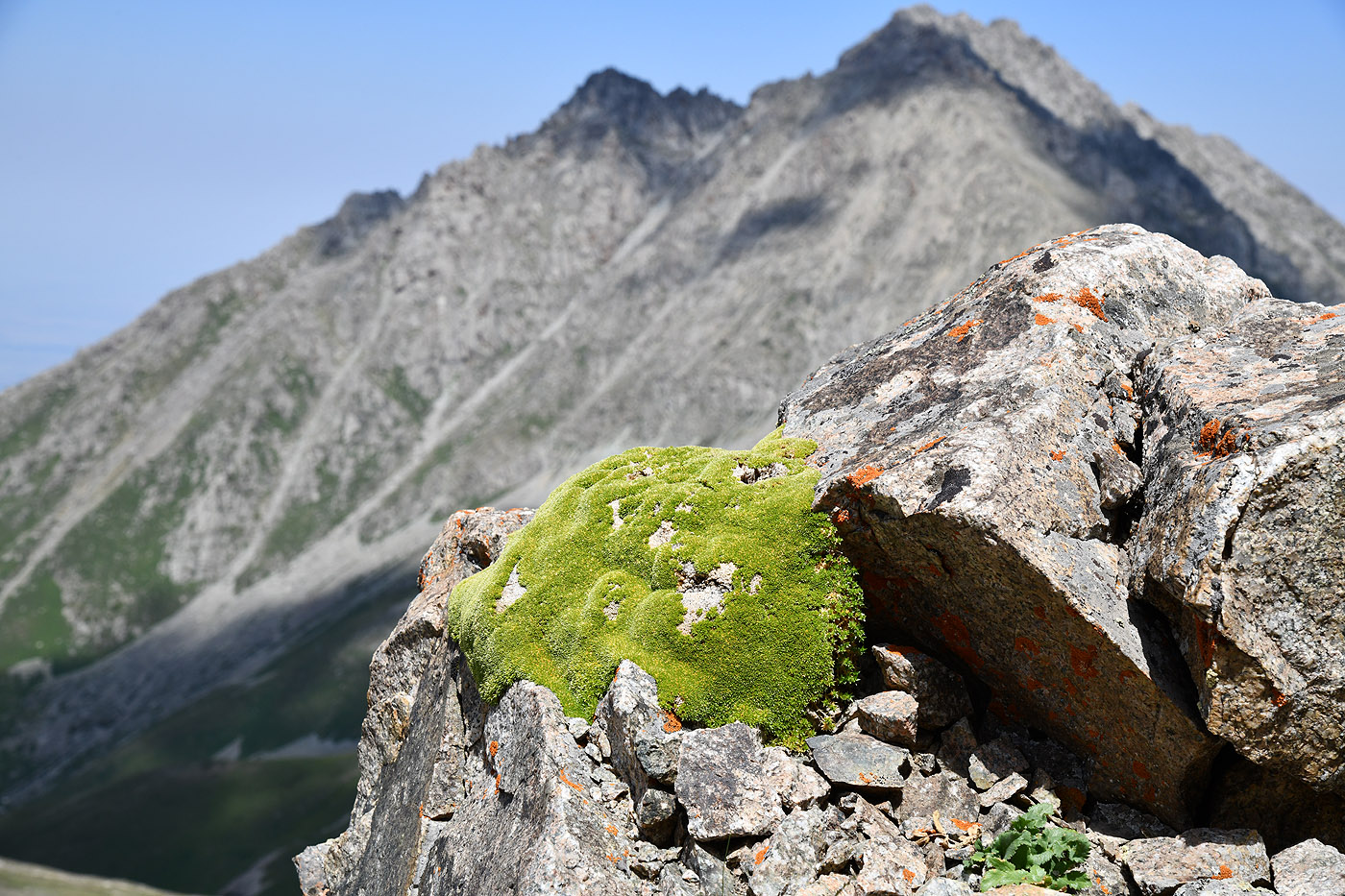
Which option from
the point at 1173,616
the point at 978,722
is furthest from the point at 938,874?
the point at 1173,616

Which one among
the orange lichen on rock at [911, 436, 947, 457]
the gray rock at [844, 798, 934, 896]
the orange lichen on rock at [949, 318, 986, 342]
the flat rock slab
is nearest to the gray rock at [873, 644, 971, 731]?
the gray rock at [844, 798, 934, 896]

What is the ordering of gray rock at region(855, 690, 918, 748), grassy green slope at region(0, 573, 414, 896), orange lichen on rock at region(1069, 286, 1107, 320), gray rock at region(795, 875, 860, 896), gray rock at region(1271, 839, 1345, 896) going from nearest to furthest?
gray rock at region(1271, 839, 1345, 896) < gray rock at region(795, 875, 860, 896) < gray rock at region(855, 690, 918, 748) < orange lichen on rock at region(1069, 286, 1107, 320) < grassy green slope at region(0, 573, 414, 896)

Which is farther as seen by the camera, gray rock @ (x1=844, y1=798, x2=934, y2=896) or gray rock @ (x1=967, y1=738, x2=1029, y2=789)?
gray rock @ (x1=967, y1=738, x2=1029, y2=789)

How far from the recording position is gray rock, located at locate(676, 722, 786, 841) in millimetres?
10391

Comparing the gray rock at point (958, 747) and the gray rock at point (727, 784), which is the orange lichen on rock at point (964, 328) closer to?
the gray rock at point (958, 747)

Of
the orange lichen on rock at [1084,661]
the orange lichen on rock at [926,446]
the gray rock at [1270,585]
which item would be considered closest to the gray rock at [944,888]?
the orange lichen on rock at [1084,661]

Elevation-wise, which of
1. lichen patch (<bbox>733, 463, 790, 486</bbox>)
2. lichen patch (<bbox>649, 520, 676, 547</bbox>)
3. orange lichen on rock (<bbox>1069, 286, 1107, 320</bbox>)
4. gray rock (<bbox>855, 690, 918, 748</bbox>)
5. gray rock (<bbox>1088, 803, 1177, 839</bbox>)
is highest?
orange lichen on rock (<bbox>1069, 286, 1107, 320</bbox>)

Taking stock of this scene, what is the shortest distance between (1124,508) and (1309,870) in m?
4.47

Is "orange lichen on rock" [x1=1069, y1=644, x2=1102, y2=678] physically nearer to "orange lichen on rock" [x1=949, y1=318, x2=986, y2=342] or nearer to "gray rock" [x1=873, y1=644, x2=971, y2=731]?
"gray rock" [x1=873, y1=644, x2=971, y2=731]

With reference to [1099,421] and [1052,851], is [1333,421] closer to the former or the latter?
[1099,421]

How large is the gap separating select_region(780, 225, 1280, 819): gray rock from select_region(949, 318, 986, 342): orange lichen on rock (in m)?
0.11

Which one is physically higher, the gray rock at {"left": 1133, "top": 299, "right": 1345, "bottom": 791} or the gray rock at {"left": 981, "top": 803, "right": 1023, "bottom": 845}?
the gray rock at {"left": 1133, "top": 299, "right": 1345, "bottom": 791}

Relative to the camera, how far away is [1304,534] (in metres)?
9.29

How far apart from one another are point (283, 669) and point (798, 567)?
703ft
